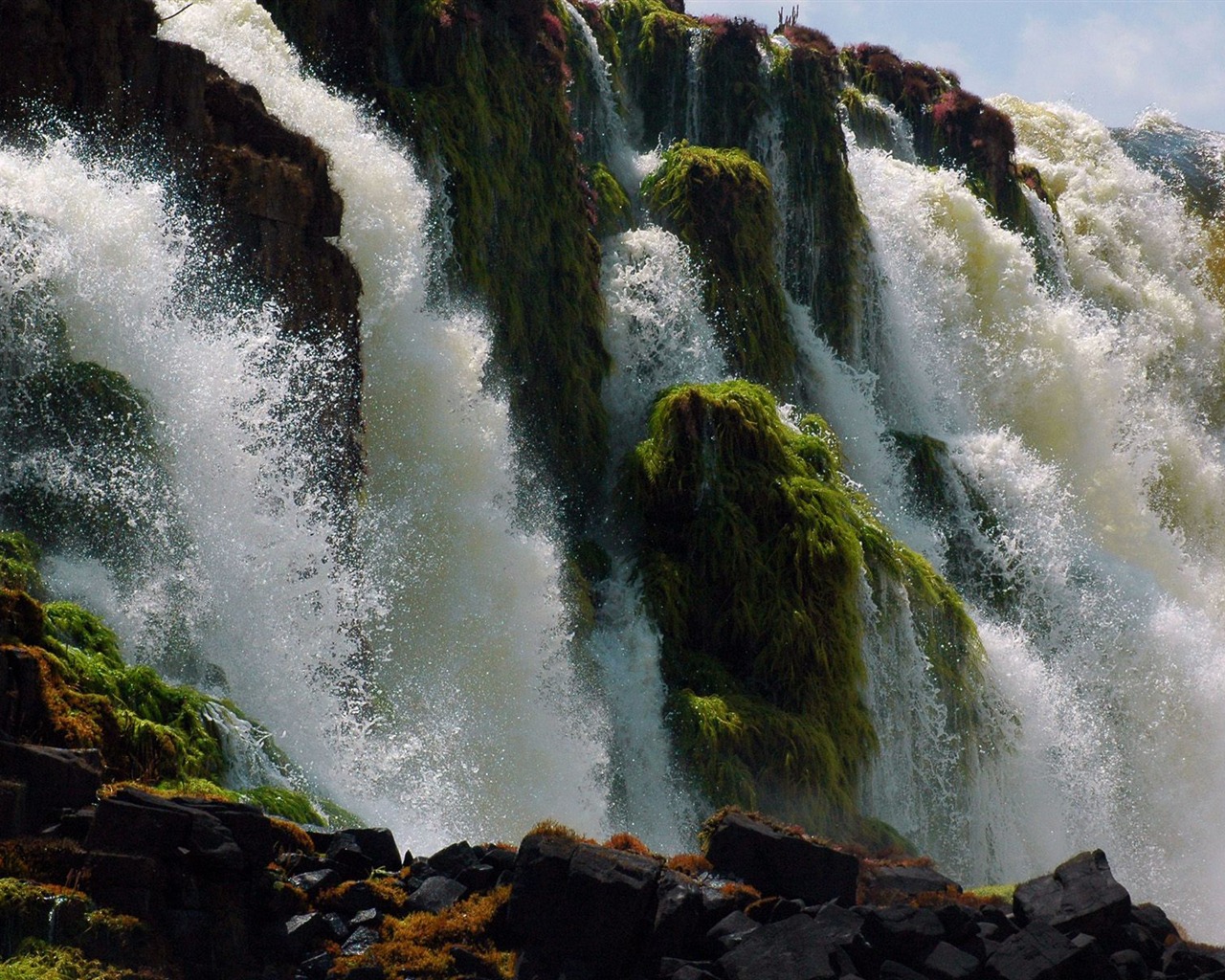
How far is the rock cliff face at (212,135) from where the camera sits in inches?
503

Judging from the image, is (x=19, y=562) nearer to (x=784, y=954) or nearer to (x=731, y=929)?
(x=731, y=929)

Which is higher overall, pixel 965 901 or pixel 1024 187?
pixel 1024 187

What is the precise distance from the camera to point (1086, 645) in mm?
22641

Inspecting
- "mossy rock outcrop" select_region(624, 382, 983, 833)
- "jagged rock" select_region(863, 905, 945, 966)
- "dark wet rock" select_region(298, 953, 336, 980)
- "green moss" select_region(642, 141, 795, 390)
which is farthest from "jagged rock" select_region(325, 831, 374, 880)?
"green moss" select_region(642, 141, 795, 390)

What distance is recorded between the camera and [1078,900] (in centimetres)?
923

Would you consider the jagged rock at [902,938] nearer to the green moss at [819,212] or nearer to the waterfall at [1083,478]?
the waterfall at [1083,478]

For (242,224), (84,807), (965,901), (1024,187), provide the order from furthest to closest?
(1024,187) → (242,224) → (965,901) → (84,807)

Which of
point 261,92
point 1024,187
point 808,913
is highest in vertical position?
point 1024,187

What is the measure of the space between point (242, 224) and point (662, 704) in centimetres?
620

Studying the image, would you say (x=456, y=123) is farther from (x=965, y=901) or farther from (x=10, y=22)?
(x=965, y=901)

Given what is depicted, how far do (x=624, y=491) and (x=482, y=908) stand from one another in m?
9.97

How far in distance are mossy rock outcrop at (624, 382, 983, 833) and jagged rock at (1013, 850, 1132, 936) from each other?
655 cm

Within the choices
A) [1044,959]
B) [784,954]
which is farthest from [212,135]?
[1044,959]

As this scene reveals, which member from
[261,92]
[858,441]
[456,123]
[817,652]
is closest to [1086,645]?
[858,441]
